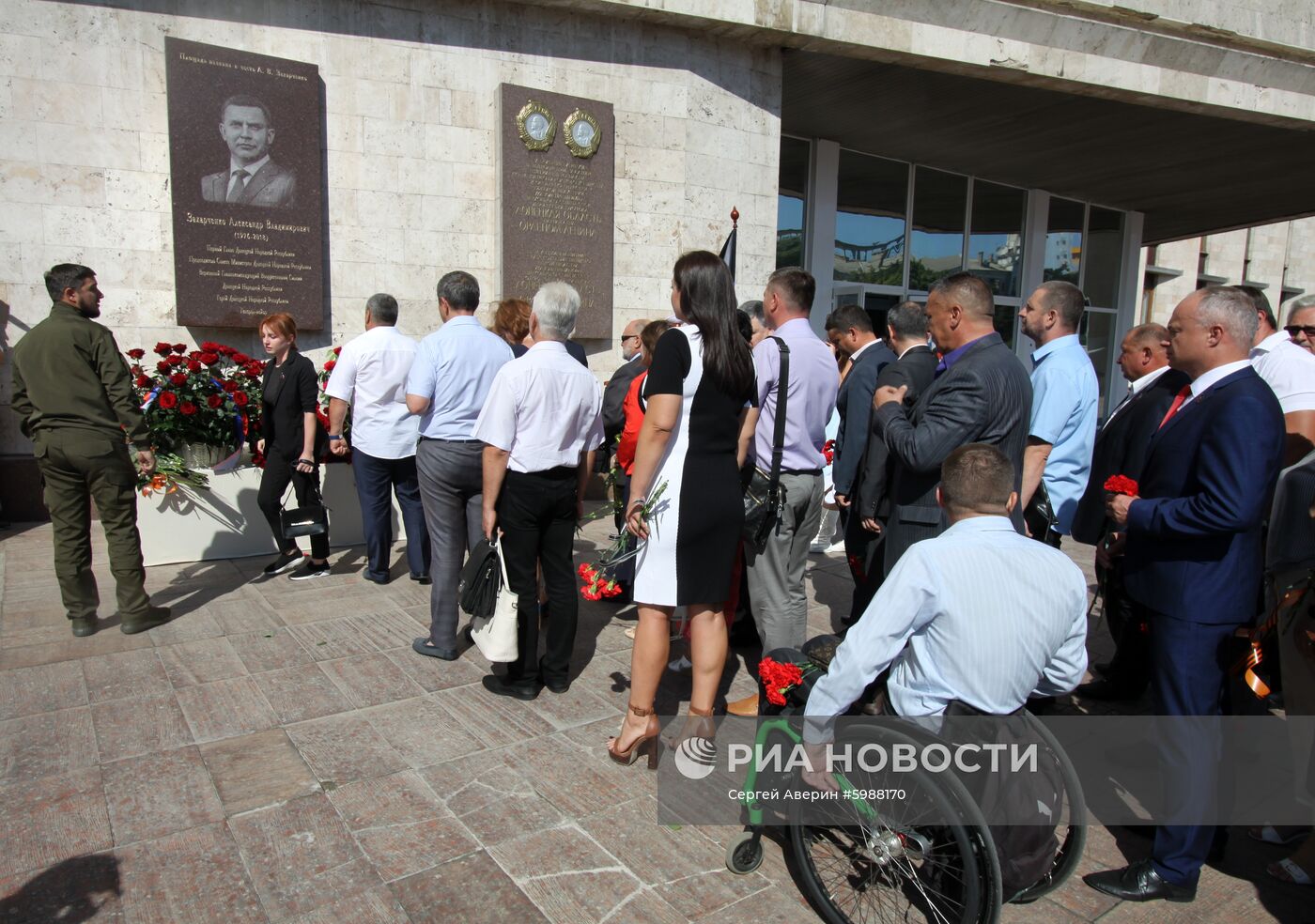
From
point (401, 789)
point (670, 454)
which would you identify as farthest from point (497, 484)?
point (401, 789)

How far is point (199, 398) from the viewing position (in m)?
6.00

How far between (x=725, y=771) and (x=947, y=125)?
1133cm

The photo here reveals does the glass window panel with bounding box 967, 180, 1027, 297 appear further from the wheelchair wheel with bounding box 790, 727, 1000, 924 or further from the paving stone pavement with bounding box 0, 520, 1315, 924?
the wheelchair wheel with bounding box 790, 727, 1000, 924

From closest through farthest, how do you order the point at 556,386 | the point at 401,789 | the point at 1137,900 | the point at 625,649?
the point at 1137,900
the point at 401,789
the point at 556,386
the point at 625,649

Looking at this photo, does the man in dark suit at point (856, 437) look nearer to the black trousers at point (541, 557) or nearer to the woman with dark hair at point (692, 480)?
the woman with dark hair at point (692, 480)

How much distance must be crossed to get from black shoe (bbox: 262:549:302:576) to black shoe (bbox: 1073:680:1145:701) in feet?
16.7

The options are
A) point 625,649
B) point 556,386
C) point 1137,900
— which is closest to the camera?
point 1137,900

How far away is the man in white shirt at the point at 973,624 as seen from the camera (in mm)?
2133

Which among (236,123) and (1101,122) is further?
(1101,122)

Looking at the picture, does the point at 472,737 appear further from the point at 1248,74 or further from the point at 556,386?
the point at 1248,74

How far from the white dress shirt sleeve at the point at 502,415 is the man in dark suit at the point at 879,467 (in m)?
1.57

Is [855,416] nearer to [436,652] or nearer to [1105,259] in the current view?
[436,652]

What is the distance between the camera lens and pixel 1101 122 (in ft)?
38.6

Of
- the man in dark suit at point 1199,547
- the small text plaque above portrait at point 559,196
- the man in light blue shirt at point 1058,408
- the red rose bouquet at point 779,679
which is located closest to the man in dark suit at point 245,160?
the small text plaque above portrait at point 559,196
